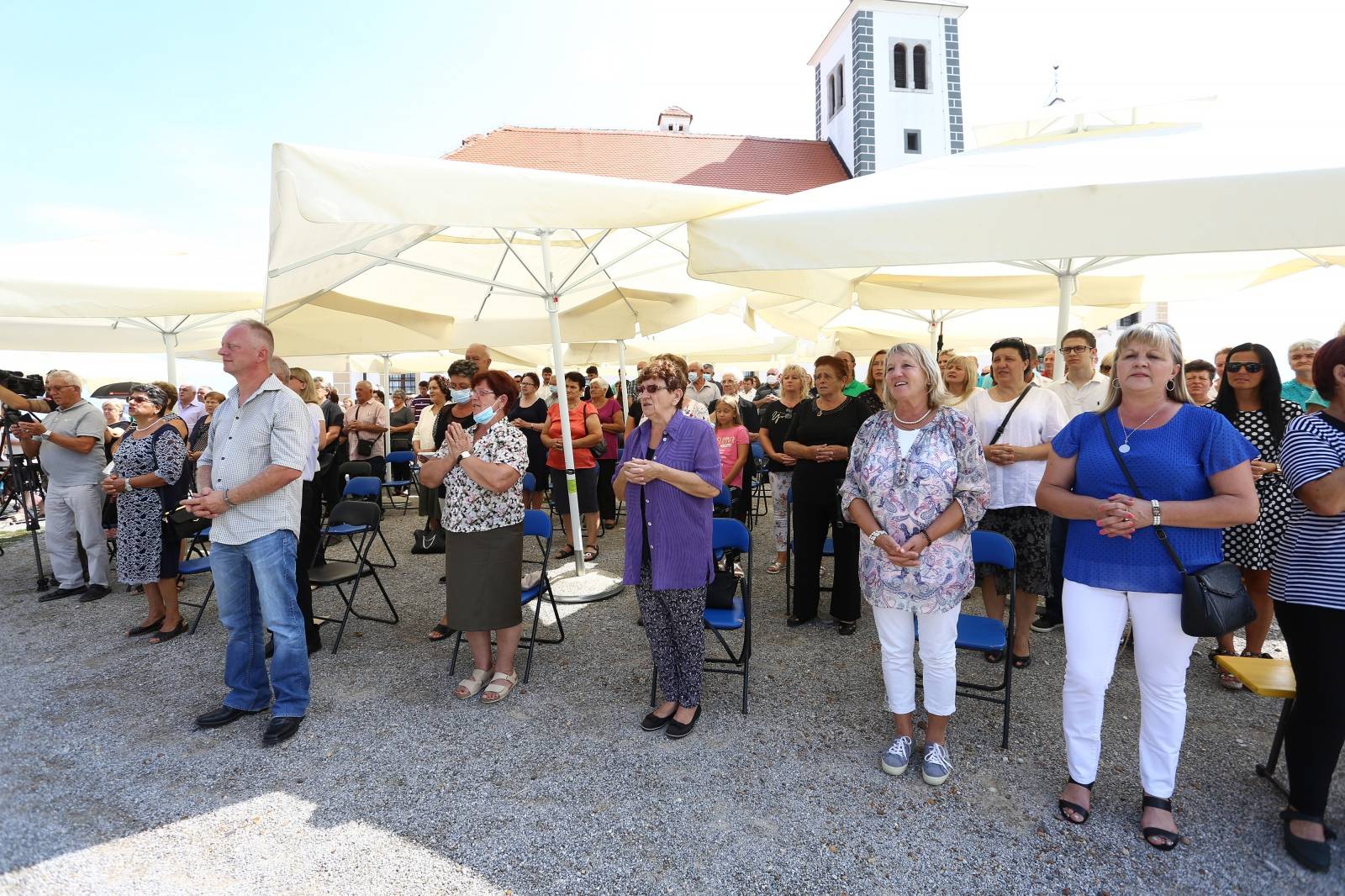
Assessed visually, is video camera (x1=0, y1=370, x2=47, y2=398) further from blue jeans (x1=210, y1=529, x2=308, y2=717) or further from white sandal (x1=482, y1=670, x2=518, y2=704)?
white sandal (x1=482, y1=670, x2=518, y2=704)

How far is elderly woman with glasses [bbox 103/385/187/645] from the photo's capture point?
15.5 ft

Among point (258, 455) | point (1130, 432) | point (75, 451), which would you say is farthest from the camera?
point (75, 451)

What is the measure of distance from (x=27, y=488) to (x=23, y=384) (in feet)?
4.36

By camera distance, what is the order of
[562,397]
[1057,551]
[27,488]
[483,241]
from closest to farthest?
1. [1057,551]
2. [562,397]
3. [483,241]
4. [27,488]

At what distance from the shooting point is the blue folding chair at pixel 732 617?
3.45 metres

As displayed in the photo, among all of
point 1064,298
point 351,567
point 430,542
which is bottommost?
point 430,542

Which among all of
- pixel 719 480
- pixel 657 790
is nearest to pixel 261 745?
pixel 657 790

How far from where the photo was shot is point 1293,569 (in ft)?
7.81

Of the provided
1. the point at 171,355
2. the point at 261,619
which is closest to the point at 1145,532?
the point at 261,619

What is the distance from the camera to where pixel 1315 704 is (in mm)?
2354

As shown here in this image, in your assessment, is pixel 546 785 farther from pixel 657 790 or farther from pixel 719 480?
pixel 719 480

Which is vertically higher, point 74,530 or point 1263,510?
point 1263,510

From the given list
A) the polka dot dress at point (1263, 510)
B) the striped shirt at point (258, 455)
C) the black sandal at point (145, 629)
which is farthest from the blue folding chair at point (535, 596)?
the polka dot dress at point (1263, 510)

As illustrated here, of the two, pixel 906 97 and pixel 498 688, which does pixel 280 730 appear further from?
pixel 906 97
